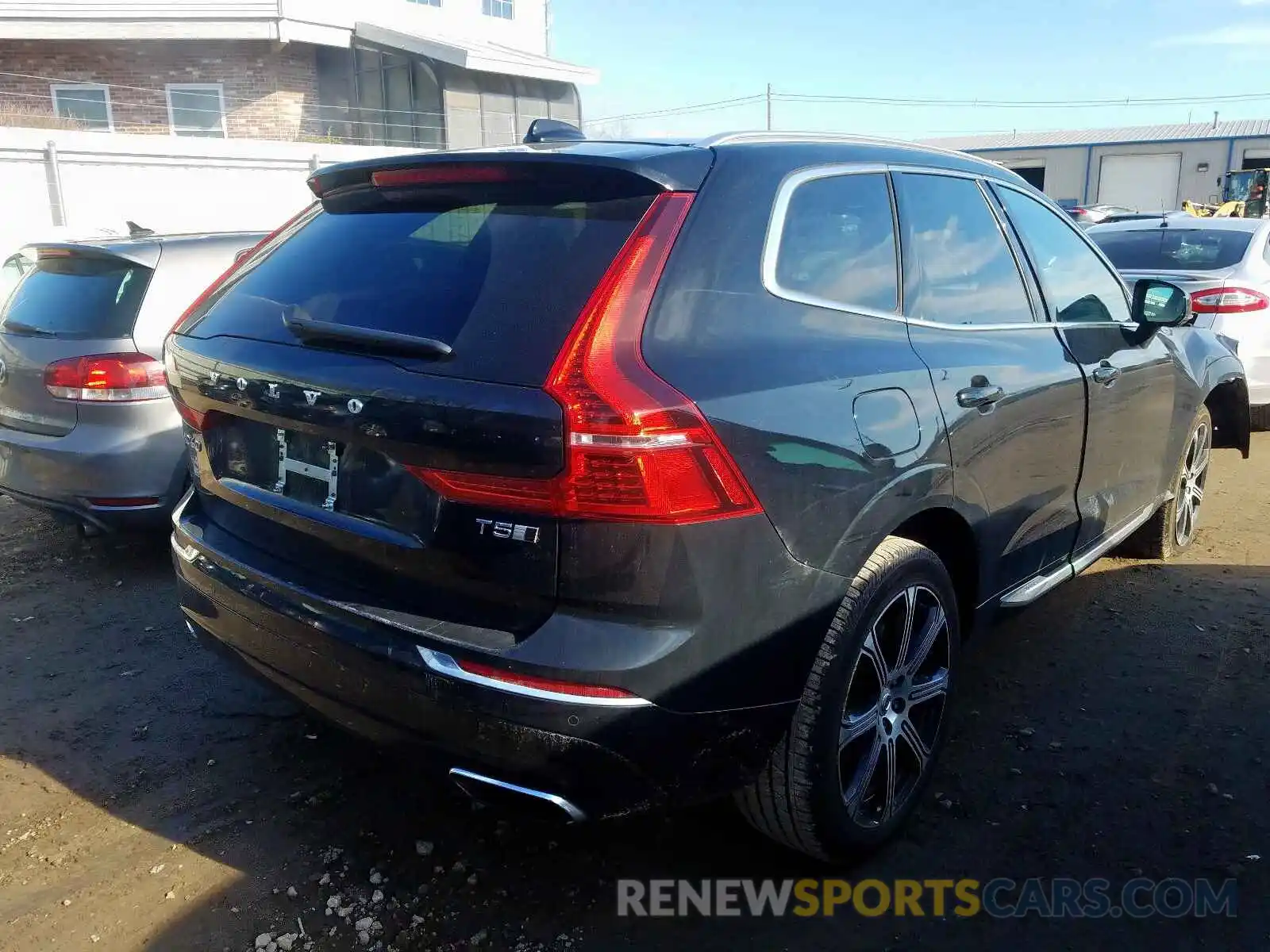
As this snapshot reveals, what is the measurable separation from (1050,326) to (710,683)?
2.03 meters

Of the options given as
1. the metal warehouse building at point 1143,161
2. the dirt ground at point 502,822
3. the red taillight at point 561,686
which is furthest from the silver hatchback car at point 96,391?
the metal warehouse building at point 1143,161

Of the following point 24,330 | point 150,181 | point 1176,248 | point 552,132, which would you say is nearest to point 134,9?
point 150,181

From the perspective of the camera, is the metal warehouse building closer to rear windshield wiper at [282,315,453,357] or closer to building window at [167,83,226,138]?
building window at [167,83,226,138]

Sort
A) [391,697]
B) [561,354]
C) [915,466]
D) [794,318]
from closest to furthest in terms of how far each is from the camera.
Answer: [561,354]
[391,697]
[794,318]
[915,466]

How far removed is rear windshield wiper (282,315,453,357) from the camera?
2170 millimetres

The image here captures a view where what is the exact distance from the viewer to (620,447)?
6.50 feet

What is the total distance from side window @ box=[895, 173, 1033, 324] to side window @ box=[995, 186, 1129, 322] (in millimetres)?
176

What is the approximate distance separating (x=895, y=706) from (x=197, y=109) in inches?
834

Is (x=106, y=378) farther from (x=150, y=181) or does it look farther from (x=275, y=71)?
(x=275, y=71)

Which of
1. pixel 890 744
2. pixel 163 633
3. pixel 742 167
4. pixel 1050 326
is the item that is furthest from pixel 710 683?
pixel 163 633

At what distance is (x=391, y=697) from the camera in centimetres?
219

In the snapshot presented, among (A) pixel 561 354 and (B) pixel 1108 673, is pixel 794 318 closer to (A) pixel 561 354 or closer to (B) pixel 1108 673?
(A) pixel 561 354

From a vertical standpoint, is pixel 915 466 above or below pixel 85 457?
above

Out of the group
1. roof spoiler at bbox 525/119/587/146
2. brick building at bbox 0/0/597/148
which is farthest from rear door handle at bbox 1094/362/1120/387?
brick building at bbox 0/0/597/148
